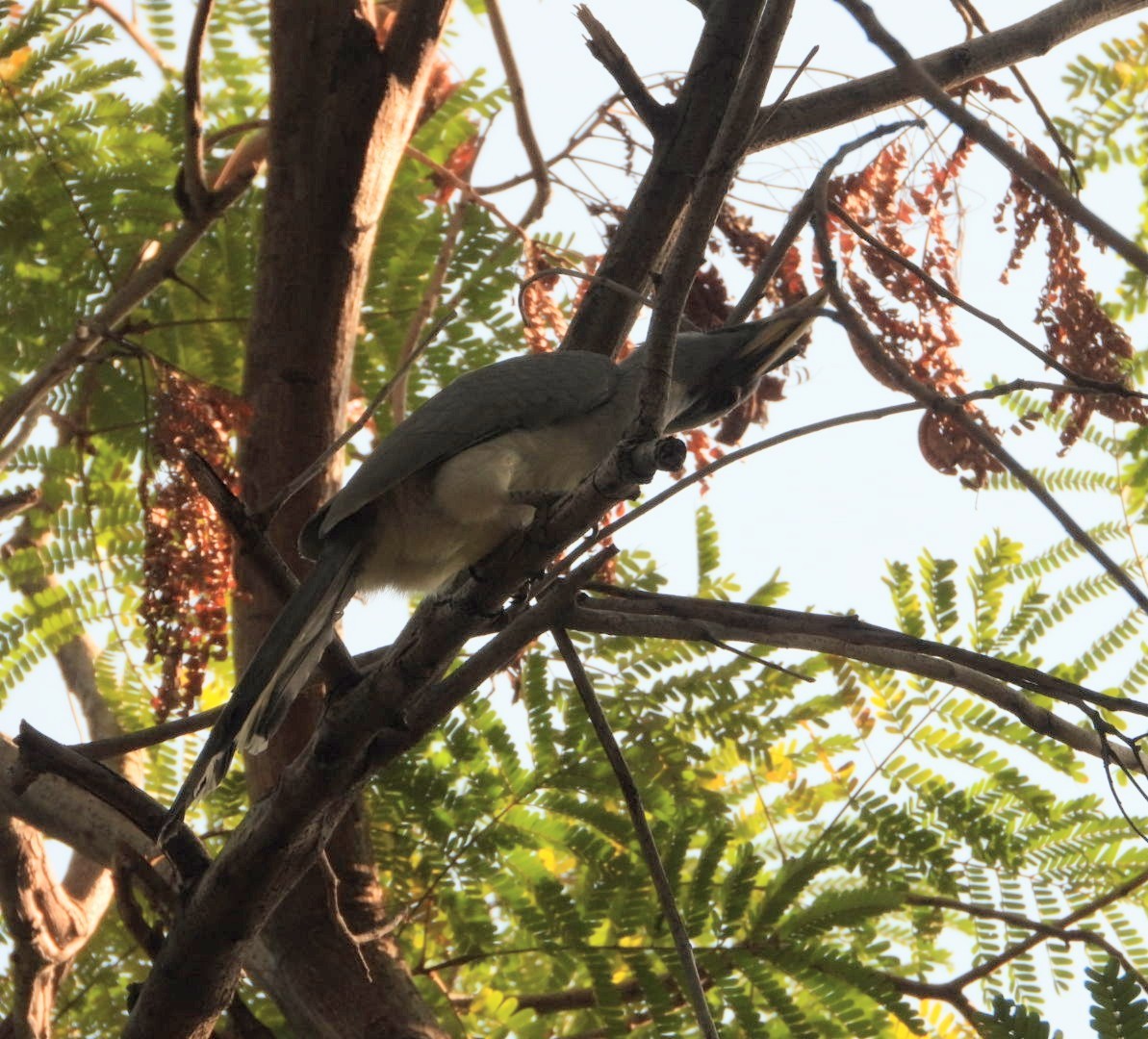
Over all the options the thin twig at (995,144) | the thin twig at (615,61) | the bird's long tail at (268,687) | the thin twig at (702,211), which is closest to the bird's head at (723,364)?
the thin twig at (615,61)

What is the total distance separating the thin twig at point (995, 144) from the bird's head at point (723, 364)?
205 centimetres

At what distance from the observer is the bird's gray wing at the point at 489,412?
168 inches

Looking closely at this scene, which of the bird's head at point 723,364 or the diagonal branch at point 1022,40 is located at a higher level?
the diagonal branch at point 1022,40

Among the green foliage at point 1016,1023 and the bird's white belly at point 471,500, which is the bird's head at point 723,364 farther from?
the green foliage at point 1016,1023

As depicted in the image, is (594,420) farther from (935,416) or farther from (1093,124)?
(1093,124)

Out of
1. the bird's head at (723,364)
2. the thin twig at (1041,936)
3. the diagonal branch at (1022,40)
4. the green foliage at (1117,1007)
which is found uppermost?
the diagonal branch at (1022,40)

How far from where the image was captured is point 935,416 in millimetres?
3762

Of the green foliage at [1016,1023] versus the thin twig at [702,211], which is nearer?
the thin twig at [702,211]

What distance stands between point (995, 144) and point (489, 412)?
2.43m

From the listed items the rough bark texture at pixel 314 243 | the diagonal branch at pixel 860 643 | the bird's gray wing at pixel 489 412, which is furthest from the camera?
the rough bark texture at pixel 314 243

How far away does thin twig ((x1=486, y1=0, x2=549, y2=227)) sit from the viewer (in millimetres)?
5391

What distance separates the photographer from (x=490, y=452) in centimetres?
424

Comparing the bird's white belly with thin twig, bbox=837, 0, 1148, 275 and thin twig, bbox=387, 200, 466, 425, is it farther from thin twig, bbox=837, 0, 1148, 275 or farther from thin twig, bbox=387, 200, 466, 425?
thin twig, bbox=837, 0, 1148, 275

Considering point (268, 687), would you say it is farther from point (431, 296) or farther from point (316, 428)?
point (431, 296)
